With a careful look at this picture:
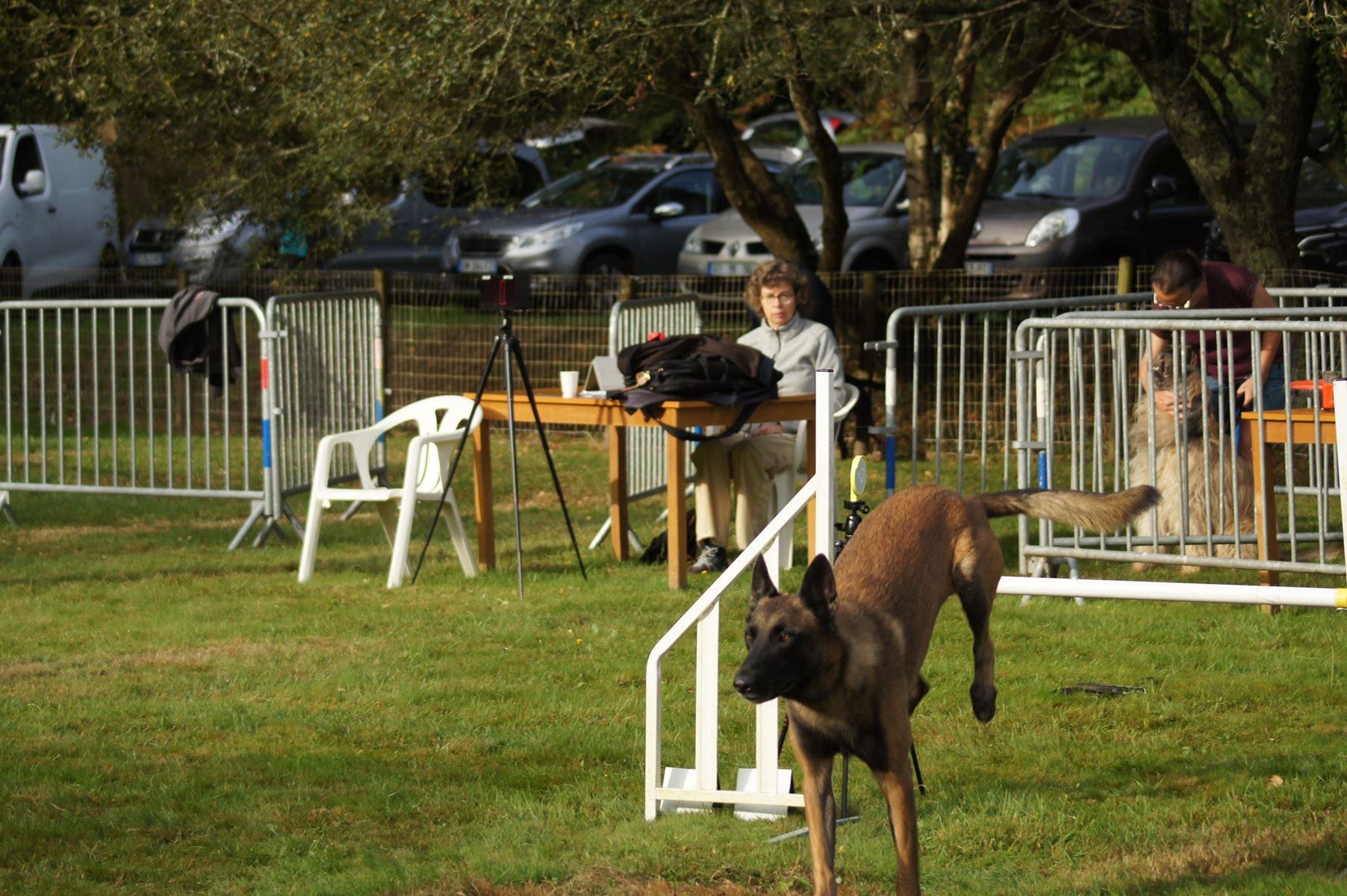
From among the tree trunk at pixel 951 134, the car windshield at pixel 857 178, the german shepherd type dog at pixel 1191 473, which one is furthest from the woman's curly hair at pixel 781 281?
the car windshield at pixel 857 178

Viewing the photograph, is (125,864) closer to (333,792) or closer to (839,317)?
(333,792)

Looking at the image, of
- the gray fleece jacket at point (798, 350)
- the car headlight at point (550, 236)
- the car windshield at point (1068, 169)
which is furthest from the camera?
the car headlight at point (550, 236)

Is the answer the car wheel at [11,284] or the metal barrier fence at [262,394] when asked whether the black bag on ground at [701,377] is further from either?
the car wheel at [11,284]

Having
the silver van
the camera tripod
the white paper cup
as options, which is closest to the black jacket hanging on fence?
the camera tripod

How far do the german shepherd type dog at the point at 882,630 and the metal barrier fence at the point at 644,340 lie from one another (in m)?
5.81

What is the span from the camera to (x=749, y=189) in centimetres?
1447

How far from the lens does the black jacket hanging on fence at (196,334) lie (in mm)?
10672

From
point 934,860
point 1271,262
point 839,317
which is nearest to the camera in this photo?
point 934,860

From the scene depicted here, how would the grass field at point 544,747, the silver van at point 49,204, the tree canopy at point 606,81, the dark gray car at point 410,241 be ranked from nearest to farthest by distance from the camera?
the grass field at point 544,747 → the tree canopy at point 606,81 → the dark gray car at point 410,241 → the silver van at point 49,204

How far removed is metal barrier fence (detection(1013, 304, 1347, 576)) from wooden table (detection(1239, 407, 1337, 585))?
2cm

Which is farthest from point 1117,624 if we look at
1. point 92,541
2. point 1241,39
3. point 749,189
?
point 1241,39

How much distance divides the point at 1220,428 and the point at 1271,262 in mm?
4678

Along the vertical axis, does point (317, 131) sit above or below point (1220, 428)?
above

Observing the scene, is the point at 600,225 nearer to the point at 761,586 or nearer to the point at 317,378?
the point at 317,378
